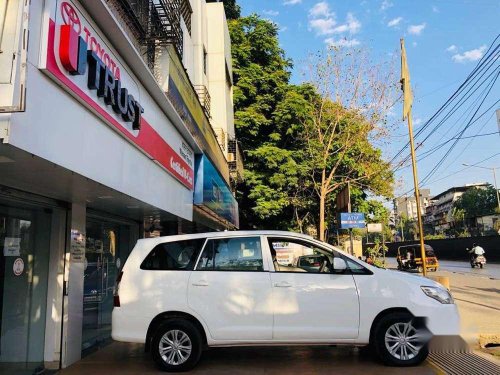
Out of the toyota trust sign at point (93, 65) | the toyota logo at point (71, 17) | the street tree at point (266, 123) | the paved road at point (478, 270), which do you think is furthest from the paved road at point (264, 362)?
the paved road at point (478, 270)

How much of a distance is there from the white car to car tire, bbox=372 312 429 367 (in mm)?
13

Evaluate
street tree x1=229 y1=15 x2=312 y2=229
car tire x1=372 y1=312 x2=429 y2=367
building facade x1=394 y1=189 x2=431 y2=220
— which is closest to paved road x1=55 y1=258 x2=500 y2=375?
car tire x1=372 y1=312 x2=429 y2=367

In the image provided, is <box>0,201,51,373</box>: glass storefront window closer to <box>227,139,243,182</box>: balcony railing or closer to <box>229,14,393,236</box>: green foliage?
<box>227,139,243,182</box>: balcony railing

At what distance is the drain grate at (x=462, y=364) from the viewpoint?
243 inches

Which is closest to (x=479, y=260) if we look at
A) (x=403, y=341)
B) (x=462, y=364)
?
(x=462, y=364)

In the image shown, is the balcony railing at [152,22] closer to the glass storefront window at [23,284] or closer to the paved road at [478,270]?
the glass storefront window at [23,284]

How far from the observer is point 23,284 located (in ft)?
21.8

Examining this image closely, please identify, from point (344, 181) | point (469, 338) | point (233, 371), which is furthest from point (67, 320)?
point (344, 181)

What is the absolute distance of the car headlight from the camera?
6.45 meters

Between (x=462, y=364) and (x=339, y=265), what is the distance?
227cm

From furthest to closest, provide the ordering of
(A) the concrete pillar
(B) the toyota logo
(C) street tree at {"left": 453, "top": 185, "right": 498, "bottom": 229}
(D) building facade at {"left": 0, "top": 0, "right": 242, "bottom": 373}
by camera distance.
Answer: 1. (C) street tree at {"left": 453, "top": 185, "right": 498, "bottom": 229}
2. (A) the concrete pillar
3. (B) the toyota logo
4. (D) building facade at {"left": 0, "top": 0, "right": 242, "bottom": 373}

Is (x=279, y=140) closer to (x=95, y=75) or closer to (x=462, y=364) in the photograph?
(x=462, y=364)

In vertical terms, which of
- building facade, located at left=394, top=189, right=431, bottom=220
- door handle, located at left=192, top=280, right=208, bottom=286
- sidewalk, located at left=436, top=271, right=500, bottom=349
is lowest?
sidewalk, located at left=436, top=271, right=500, bottom=349

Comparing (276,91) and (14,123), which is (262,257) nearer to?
(14,123)
